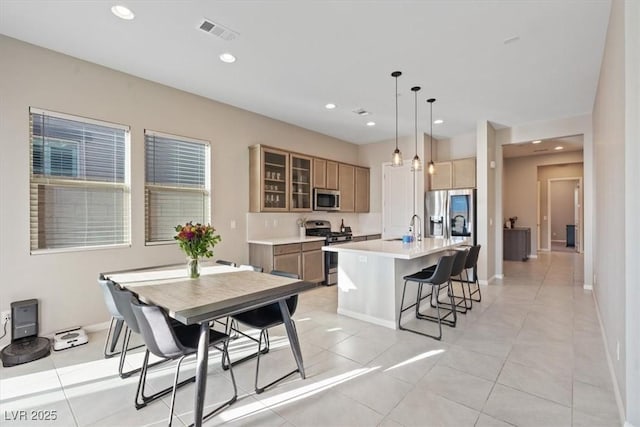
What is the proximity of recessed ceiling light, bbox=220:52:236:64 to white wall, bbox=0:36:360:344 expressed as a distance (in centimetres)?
117

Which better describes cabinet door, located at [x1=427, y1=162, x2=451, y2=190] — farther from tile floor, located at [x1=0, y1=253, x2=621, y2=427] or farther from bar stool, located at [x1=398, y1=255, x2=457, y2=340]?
tile floor, located at [x1=0, y1=253, x2=621, y2=427]

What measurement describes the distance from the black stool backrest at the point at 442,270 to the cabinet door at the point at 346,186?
3216 millimetres

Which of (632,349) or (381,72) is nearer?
(632,349)

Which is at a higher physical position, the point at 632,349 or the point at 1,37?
the point at 1,37

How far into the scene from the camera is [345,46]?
2938mm

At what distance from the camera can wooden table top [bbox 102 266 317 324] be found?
5.79ft

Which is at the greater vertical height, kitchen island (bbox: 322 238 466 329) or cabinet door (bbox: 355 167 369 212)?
cabinet door (bbox: 355 167 369 212)

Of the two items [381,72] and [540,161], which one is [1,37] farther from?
[540,161]

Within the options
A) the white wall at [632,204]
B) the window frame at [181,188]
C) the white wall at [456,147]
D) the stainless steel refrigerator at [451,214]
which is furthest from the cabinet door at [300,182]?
the white wall at [632,204]

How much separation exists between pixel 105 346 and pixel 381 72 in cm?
396

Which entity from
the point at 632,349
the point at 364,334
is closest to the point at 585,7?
the point at 632,349

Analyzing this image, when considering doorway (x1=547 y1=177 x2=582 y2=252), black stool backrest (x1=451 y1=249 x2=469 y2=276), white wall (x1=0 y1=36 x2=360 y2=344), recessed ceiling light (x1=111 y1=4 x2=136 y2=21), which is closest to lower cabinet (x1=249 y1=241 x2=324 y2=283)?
white wall (x1=0 y1=36 x2=360 y2=344)

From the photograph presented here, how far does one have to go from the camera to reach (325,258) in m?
5.42

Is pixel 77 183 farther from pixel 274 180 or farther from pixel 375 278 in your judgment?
pixel 375 278
